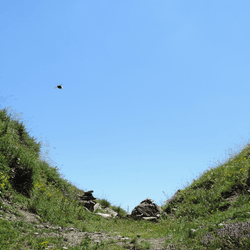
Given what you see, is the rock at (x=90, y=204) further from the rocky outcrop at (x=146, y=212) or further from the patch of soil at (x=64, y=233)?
the patch of soil at (x=64, y=233)

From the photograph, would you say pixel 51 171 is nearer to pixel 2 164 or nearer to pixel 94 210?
pixel 94 210

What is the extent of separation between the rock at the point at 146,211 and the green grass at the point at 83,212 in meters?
0.70

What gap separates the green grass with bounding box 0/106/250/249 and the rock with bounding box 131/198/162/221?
70cm

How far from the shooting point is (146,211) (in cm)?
1681

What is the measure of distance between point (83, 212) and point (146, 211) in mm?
5575

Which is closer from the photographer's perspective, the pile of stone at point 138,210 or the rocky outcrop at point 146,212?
the pile of stone at point 138,210

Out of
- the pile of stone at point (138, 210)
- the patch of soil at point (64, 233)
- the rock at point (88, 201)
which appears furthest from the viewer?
the rock at point (88, 201)

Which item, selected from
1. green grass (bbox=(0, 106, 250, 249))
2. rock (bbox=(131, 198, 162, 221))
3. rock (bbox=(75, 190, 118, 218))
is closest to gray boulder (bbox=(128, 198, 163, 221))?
rock (bbox=(131, 198, 162, 221))

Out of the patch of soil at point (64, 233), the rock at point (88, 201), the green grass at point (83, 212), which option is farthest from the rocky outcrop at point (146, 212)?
the patch of soil at point (64, 233)

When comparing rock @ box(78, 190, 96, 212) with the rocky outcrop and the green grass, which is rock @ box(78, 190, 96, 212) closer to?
the green grass

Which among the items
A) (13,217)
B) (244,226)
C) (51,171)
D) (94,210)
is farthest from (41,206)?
(244,226)

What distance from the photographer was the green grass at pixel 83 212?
23.6ft

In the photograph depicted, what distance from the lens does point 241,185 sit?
42.3 ft

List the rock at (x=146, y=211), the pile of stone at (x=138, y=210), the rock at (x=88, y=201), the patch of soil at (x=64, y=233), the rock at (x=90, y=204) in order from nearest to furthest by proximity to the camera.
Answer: the patch of soil at (x=64, y=233)
the pile of stone at (x=138, y=210)
the rock at (x=90, y=204)
the rock at (x=146, y=211)
the rock at (x=88, y=201)
